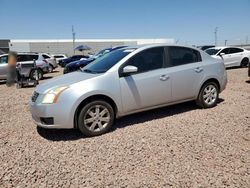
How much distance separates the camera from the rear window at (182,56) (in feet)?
17.9

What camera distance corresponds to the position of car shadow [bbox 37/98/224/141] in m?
4.64

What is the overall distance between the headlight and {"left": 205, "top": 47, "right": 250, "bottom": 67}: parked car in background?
12918mm

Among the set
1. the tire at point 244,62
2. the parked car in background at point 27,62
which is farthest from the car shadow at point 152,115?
the tire at point 244,62

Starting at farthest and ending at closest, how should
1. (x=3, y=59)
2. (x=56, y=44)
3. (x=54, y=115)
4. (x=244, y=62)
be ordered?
1. (x=56, y=44)
2. (x=244, y=62)
3. (x=3, y=59)
4. (x=54, y=115)

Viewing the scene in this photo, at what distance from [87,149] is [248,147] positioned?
2.49 metres

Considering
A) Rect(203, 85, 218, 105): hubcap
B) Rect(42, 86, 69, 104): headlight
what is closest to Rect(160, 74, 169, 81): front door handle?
Rect(203, 85, 218, 105): hubcap

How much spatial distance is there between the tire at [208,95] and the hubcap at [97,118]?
242 cm

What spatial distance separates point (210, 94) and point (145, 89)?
6.46ft

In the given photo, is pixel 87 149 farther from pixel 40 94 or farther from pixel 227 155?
pixel 227 155

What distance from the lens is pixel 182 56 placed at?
5609mm

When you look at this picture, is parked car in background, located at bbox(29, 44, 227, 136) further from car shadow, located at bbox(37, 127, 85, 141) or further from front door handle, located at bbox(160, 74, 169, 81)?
car shadow, located at bbox(37, 127, 85, 141)

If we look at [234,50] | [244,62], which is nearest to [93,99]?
[234,50]

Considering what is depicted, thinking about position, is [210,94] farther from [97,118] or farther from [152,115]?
[97,118]

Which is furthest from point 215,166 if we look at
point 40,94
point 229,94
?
point 229,94
